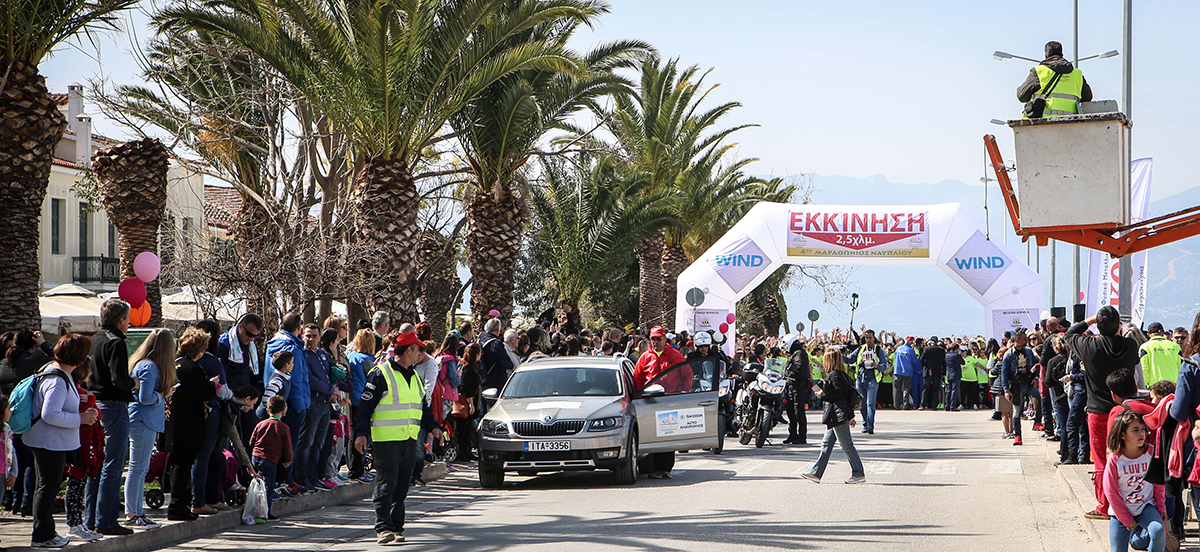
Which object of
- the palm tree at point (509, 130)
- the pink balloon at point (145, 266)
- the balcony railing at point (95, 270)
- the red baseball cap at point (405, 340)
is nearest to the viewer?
the red baseball cap at point (405, 340)

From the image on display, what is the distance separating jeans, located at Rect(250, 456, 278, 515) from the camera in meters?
10.9

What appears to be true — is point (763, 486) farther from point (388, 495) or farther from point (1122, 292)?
point (1122, 292)

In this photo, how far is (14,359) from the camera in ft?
34.7

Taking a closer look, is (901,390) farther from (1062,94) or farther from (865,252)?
(1062,94)

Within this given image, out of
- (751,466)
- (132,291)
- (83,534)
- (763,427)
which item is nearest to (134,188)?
(132,291)

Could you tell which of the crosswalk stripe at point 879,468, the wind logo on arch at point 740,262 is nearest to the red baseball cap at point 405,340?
the crosswalk stripe at point 879,468

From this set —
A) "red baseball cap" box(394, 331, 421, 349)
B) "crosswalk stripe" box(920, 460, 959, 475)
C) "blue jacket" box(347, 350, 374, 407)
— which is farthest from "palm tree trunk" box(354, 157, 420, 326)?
"red baseball cap" box(394, 331, 421, 349)

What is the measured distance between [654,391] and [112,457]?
7.11 metres

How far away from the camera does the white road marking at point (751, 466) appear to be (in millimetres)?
15411

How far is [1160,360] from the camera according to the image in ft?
41.4

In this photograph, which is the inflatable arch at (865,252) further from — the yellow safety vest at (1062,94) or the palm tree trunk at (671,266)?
the yellow safety vest at (1062,94)

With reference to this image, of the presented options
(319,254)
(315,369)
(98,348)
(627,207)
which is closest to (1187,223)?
(315,369)

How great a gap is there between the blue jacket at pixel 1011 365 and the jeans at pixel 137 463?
→ 14130 mm

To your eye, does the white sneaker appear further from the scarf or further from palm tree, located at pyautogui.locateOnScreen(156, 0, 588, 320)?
palm tree, located at pyautogui.locateOnScreen(156, 0, 588, 320)
